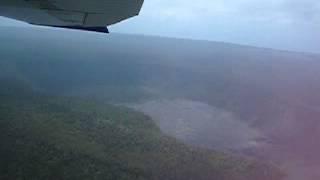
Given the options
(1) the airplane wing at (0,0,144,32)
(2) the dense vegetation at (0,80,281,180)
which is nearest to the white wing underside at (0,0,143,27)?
(1) the airplane wing at (0,0,144,32)

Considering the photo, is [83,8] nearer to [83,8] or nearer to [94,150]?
[83,8]

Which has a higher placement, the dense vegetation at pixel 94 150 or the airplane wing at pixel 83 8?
the airplane wing at pixel 83 8

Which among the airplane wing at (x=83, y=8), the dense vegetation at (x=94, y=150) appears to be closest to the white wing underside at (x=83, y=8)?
the airplane wing at (x=83, y=8)

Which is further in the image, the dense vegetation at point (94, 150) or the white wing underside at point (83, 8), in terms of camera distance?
the dense vegetation at point (94, 150)

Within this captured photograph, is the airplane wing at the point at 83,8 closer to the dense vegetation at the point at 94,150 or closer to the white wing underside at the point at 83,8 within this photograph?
the white wing underside at the point at 83,8

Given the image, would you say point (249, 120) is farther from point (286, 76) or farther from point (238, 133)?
point (286, 76)

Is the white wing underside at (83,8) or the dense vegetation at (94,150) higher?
the white wing underside at (83,8)

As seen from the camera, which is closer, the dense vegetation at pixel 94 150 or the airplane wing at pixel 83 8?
the airplane wing at pixel 83 8

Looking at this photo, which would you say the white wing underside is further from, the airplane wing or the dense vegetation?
the dense vegetation

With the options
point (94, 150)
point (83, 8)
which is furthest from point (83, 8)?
point (94, 150)
